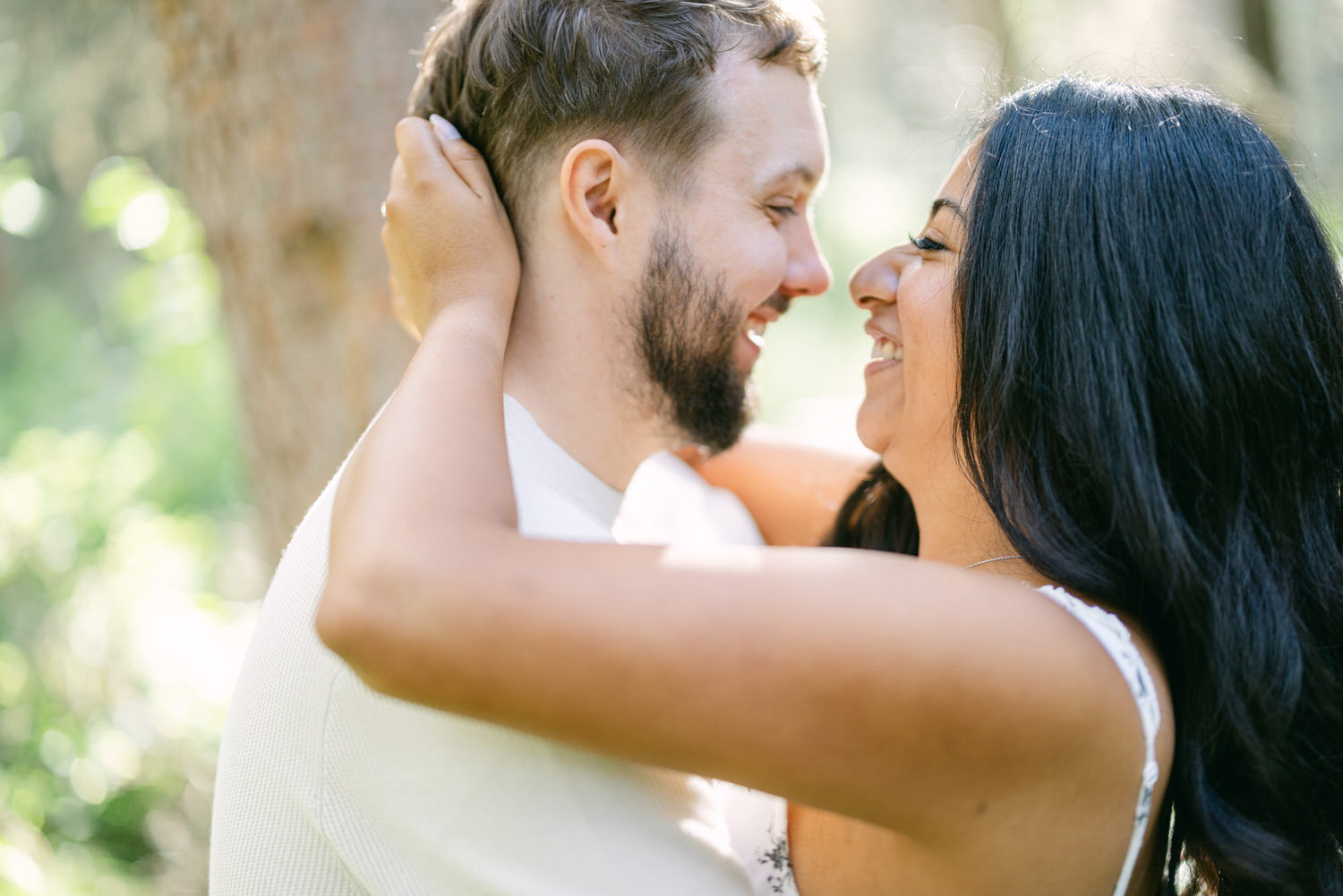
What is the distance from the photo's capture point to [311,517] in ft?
6.01

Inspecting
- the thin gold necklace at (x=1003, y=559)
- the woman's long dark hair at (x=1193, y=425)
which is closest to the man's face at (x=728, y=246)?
the woman's long dark hair at (x=1193, y=425)

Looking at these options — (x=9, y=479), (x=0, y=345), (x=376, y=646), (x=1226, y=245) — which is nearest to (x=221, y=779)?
(x=376, y=646)

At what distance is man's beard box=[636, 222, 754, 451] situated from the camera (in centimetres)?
220

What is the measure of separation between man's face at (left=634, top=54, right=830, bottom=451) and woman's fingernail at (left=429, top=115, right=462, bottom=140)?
1.66 ft

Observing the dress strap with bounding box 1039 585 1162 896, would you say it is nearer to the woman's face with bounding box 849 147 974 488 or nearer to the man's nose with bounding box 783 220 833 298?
the woman's face with bounding box 849 147 974 488

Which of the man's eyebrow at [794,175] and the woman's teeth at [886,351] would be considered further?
the man's eyebrow at [794,175]

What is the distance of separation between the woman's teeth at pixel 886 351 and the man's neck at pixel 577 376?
1.81 feet

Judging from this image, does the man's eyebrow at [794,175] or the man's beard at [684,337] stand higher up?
the man's eyebrow at [794,175]

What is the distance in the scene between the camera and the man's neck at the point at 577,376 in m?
2.10

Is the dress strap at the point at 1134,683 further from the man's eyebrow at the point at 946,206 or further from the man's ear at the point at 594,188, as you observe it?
the man's ear at the point at 594,188

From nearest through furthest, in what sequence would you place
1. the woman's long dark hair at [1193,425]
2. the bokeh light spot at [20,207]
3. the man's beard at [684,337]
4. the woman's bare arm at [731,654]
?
the woman's bare arm at [731,654]
the woman's long dark hair at [1193,425]
the man's beard at [684,337]
the bokeh light spot at [20,207]

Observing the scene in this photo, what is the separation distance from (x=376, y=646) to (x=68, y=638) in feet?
16.6

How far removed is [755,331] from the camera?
241 centimetres

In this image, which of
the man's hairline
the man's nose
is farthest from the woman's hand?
the man's nose
